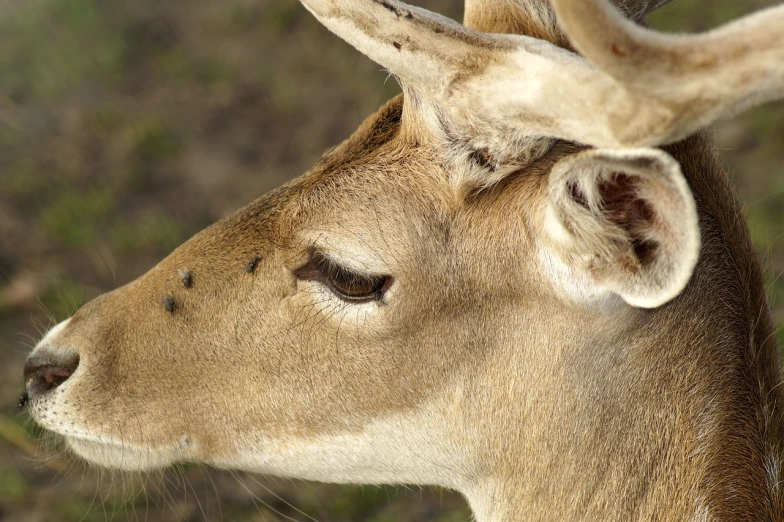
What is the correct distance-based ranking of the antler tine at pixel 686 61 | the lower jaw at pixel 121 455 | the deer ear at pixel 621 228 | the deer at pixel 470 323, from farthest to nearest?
1. the lower jaw at pixel 121 455
2. the deer at pixel 470 323
3. the deer ear at pixel 621 228
4. the antler tine at pixel 686 61

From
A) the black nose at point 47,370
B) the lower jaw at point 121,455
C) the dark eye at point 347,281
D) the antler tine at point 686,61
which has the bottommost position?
the lower jaw at point 121,455

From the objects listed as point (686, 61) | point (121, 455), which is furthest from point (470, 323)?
point (121, 455)

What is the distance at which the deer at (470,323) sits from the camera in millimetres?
2742

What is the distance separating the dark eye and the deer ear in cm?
60

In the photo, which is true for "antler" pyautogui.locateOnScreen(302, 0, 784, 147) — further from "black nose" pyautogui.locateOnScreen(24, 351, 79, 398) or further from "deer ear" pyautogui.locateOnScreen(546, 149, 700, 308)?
"black nose" pyautogui.locateOnScreen(24, 351, 79, 398)

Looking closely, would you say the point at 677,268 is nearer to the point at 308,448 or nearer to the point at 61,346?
the point at 308,448

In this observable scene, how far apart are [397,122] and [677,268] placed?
123 cm

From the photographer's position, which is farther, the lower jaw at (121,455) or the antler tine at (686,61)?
the lower jaw at (121,455)

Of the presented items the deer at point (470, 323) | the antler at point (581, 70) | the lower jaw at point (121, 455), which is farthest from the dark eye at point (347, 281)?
the lower jaw at point (121, 455)

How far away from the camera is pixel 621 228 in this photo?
2.67 metres

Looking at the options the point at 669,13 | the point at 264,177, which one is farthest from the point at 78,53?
the point at 669,13

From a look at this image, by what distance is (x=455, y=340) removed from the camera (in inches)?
122

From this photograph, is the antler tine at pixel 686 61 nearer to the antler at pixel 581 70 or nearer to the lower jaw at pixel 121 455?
the antler at pixel 581 70

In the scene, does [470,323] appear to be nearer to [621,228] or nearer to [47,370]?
[621,228]
